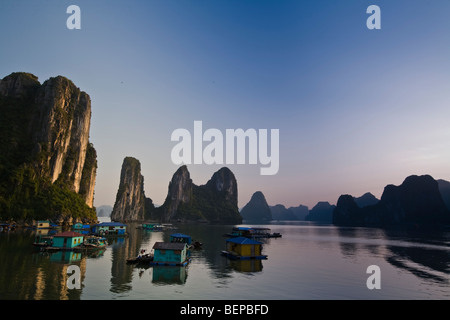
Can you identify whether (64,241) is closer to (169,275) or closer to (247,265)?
(169,275)

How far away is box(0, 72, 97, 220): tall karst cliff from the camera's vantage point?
110 meters

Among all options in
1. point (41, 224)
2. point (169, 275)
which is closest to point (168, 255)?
point (169, 275)

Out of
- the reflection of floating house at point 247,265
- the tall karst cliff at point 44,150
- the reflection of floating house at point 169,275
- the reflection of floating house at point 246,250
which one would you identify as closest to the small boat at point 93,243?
the reflection of floating house at point 169,275

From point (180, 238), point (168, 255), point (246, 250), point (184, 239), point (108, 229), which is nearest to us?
point (168, 255)

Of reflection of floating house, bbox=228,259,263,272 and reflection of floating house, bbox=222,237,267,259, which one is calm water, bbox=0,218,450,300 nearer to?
reflection of floating house, bbox=228,259,263,272

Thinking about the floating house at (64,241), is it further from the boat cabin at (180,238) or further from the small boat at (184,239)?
the boat cabin at (180,238)

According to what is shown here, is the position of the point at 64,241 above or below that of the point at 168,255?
below

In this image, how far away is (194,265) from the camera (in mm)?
42875

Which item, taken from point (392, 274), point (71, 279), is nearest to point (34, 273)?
point (71, 279)

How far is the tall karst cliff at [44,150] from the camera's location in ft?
361

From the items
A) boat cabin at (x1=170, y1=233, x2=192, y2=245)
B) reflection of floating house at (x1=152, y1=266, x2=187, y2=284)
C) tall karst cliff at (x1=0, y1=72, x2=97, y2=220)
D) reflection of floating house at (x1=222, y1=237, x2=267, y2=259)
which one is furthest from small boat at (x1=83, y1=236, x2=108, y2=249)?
tall karst cliff at (x1=0, y1=72, x2=97, y2=220)

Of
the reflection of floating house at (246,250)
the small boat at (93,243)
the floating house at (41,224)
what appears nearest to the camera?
the reflection of floating house at (246,250)

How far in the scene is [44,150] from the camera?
12975cm

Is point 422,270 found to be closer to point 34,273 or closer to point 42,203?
point 34,273
